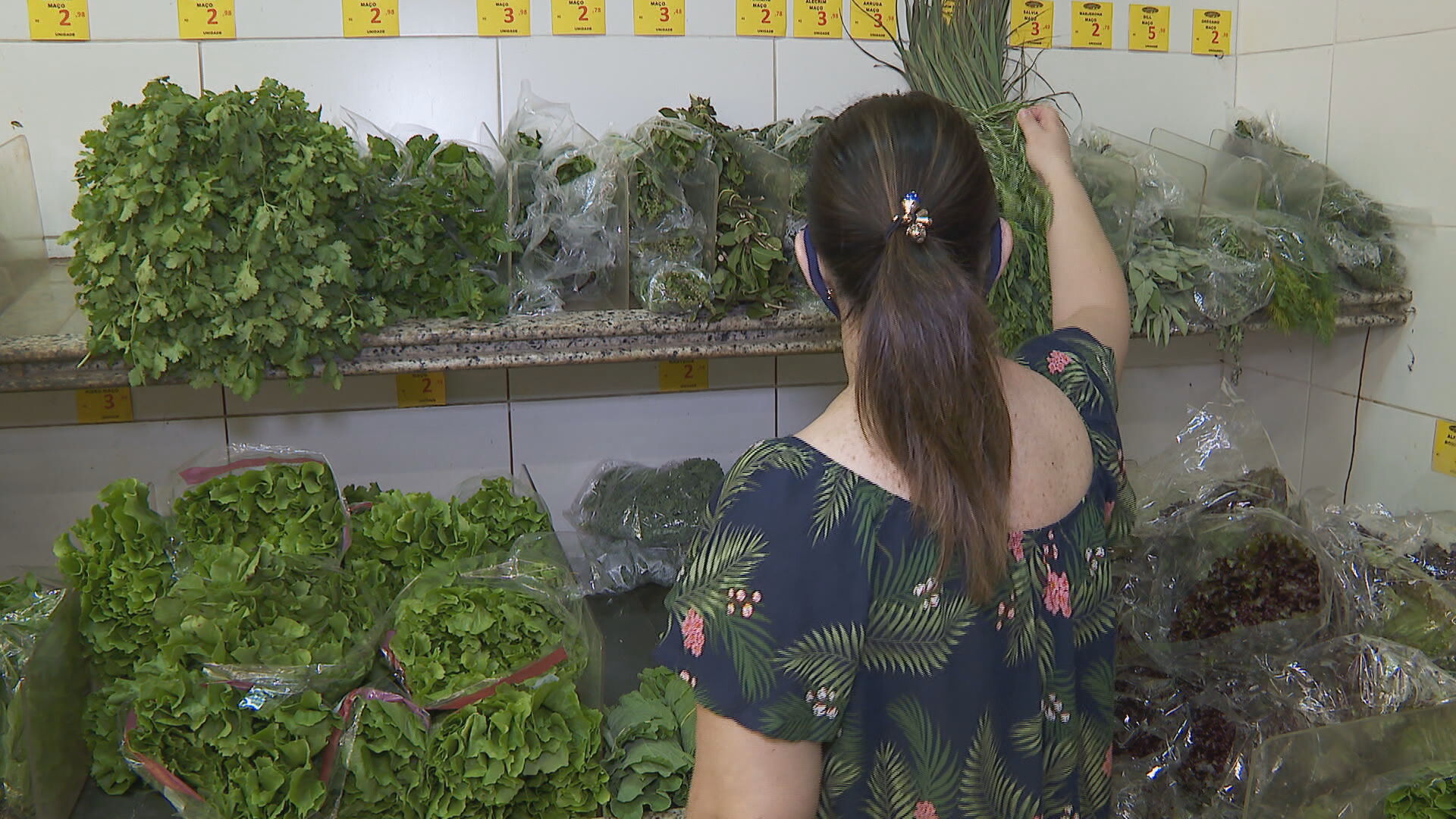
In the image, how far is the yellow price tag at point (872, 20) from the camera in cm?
255

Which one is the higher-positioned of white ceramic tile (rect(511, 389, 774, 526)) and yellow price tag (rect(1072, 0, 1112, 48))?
yellow price tag (rect(1072, 0, 1112, 48))

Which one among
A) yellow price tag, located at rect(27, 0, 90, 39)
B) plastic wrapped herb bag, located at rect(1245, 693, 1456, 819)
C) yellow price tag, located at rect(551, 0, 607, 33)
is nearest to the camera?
plastic wrapped herb bag, located at rect(1245, 693, 1456, 819)

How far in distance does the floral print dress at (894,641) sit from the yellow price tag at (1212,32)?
1880mm

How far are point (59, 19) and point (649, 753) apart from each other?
1891 millimetres

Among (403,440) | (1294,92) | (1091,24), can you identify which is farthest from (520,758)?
(1294,92)

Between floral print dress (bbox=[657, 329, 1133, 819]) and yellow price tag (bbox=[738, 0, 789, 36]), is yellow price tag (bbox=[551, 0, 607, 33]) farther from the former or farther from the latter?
floral print dress (bbox=[657, 329, 1133, 819])

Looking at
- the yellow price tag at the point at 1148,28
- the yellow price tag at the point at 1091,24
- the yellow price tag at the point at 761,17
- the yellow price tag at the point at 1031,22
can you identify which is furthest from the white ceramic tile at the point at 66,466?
the yellow price tag at the point at 1148,28

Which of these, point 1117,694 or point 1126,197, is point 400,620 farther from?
point 1126,197

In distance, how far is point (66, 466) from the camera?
2.32 metres

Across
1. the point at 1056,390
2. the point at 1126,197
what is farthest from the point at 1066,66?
the point at 1056,390

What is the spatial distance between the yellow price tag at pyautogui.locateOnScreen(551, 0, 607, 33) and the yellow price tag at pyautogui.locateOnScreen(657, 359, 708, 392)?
0.79 meters

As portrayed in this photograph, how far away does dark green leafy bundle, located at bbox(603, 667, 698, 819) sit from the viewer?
5.63 feet

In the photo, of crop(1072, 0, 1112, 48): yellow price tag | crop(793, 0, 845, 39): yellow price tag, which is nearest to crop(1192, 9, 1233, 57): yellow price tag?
crop(1072, 0, 1112, 48): yellow price tag

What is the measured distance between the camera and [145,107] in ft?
5.63
